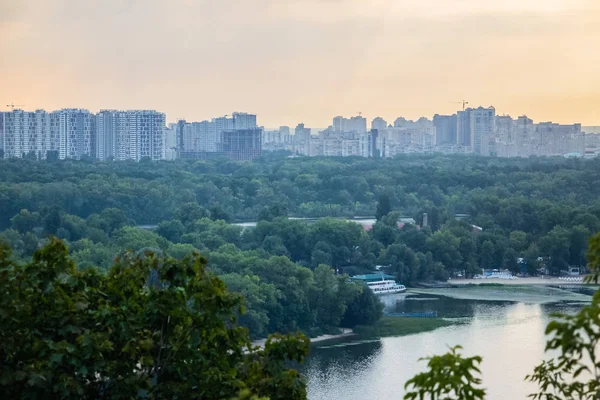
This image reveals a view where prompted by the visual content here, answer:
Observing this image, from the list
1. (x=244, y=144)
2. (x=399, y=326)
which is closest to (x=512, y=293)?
(x=399, y=326)

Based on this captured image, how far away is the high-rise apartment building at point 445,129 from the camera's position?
2406 inches

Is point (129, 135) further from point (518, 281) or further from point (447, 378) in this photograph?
point (447, 378)

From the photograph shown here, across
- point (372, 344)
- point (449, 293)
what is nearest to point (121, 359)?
point (372, 344)

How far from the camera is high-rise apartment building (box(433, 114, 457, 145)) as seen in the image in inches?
2406

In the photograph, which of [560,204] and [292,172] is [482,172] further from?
[560,204]

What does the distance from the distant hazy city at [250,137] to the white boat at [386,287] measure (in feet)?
83.1

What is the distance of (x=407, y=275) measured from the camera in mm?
18609

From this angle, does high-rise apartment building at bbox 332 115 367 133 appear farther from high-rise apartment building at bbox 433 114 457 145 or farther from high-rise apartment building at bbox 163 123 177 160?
high-rise apartment building at bbox 163 123 177 160

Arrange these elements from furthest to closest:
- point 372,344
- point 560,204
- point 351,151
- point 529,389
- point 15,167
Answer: point 351,151 < point 15,167 < point 560,204 < point 372,344 < point 529,389

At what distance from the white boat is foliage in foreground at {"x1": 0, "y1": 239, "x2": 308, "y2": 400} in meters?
13.7

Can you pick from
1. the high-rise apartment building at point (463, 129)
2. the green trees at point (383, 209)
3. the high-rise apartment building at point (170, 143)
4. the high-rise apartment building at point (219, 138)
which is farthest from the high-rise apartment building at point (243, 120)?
the green trees at point (383, 209)

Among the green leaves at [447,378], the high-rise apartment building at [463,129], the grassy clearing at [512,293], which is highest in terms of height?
the high-rise apartment building at [463,129]

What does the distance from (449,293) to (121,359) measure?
46.1 ft

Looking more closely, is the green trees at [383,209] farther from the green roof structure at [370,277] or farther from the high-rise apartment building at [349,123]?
the high-rise apartment building at [349,123]
